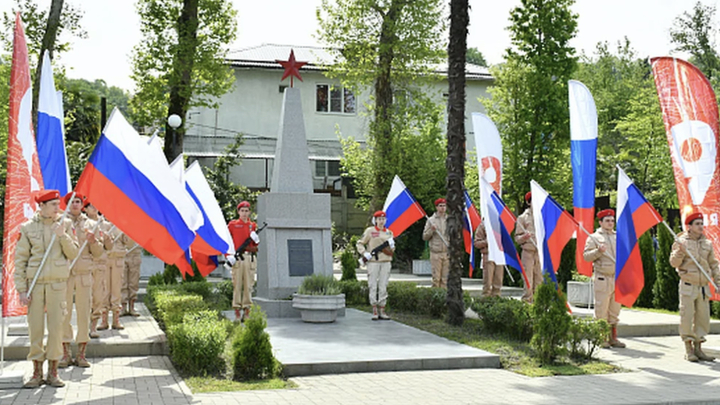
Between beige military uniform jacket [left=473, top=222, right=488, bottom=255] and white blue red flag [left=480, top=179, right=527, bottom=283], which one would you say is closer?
white blue red flag [left=480, top=179, right=527, bottom=283]

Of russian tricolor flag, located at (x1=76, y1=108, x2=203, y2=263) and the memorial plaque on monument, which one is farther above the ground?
russian tricolor flag, located at (x1=76, y1=108, x2=203, y2=263)

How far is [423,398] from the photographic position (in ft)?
28.0

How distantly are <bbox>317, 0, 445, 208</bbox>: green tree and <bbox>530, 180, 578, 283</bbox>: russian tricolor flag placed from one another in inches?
686

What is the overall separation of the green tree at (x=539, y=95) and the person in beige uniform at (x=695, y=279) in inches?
585

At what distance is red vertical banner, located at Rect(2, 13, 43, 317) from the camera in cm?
947

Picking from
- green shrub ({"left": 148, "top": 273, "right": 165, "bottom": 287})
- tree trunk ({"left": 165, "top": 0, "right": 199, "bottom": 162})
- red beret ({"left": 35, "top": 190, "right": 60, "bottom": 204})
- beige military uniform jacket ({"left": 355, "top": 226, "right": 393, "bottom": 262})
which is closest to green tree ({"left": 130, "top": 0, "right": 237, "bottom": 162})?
tree trunk ({"left": 165, "top": 0, "right": 199, "bottom": 162})

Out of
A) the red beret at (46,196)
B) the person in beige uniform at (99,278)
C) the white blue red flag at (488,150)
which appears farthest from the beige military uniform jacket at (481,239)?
the red beret at (46,196)

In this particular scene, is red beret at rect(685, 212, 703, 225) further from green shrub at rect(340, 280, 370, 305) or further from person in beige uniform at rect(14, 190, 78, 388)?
person in beige uniform at rect(14, 190, 78, 388)

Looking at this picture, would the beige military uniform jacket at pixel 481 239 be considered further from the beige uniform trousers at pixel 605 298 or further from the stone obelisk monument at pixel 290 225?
the beige uniform trousers at pixel 605 298

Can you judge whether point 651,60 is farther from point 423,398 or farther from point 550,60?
point 550,60

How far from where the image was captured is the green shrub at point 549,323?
10.6m

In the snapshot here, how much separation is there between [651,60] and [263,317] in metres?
7.21

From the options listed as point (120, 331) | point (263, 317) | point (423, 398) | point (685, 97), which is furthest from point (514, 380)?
point (120, 331)

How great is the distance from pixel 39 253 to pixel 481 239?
10.7m
